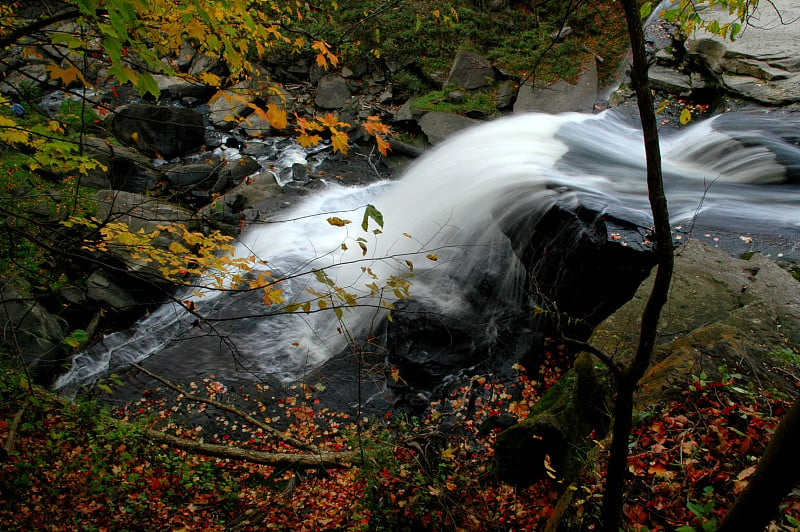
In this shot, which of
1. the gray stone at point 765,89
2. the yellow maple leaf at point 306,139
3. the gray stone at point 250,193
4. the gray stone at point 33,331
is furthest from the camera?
the gray stone at point 250,193

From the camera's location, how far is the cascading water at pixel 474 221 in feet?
20.5

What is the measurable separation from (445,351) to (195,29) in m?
4.76

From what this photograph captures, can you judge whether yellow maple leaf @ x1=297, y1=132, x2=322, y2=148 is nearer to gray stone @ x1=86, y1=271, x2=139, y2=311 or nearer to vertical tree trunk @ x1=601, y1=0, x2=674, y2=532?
vertical tree trunk @ x1=601, y1=0, x2=674, y2=532

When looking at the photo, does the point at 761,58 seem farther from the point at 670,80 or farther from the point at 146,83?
the point at 146,83

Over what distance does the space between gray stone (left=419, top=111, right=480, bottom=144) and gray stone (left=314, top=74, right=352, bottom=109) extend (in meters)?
3.07

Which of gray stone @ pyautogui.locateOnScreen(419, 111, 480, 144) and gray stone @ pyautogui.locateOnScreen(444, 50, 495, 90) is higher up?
gray stone @ pyautogui.locateOnScreen(444, 50, 495, 90)

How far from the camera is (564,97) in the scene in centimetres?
1192

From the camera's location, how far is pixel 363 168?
1186 cm

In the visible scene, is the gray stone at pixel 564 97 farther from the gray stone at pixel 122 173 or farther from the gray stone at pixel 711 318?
the gray stone at pixel 122 173

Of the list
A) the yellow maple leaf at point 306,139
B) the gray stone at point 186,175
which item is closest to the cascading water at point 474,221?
the yellow maple leaf at point 306,139

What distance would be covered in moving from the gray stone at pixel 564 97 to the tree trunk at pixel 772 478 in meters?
11.2

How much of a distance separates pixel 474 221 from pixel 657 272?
17.7 feet

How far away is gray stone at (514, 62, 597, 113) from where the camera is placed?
1157 cm

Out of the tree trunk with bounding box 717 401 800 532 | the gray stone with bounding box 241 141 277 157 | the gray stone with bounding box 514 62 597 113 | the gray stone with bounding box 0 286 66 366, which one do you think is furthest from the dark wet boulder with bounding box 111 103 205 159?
the tree trunk with bounding box 717 401 800 532
